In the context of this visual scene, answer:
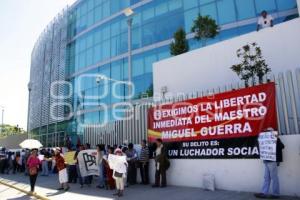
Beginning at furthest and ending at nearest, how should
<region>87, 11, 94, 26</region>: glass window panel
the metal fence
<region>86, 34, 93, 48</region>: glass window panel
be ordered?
<region>87, 11, 94, 26</region>: glass window panel
<region>86, 34, 93, 48</region>: glass window panel
the metal fence

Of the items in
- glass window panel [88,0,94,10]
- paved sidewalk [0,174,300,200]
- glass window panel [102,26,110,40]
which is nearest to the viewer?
paved sidewalk [0,174,300,200]

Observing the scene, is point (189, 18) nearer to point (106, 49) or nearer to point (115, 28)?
point (115, 28)

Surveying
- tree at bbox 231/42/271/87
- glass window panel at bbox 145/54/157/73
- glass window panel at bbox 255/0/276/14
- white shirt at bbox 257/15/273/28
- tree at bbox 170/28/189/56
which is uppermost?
glass window panel at bbox 255/0/276/14

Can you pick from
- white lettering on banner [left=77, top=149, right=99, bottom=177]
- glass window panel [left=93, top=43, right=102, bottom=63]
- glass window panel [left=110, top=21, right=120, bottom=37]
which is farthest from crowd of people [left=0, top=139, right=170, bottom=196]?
glass window panel [left=93, top=43, right=102, bottom=63]

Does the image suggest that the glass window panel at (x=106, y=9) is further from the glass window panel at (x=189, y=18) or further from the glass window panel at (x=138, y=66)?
the glass window panel at (x=189, y=18)

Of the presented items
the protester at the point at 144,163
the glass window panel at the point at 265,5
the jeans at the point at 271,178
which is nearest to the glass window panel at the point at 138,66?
the glass window panel at the point at 265,5

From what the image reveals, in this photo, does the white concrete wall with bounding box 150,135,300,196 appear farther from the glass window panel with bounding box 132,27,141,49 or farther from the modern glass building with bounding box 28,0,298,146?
the glass window panel with bounding box 132,27,141,49

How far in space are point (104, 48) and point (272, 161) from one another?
30964 millimetres

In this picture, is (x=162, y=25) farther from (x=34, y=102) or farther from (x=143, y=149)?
(x=34, y=102)

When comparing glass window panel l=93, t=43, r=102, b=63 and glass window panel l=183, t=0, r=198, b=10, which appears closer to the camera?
glass window panel l=183, t=0, r=198, b=10

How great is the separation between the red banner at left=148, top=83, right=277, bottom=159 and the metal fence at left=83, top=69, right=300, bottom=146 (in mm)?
263

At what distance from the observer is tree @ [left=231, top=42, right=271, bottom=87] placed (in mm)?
11922

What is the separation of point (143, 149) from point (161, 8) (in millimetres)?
21821

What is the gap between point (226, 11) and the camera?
27188mm
